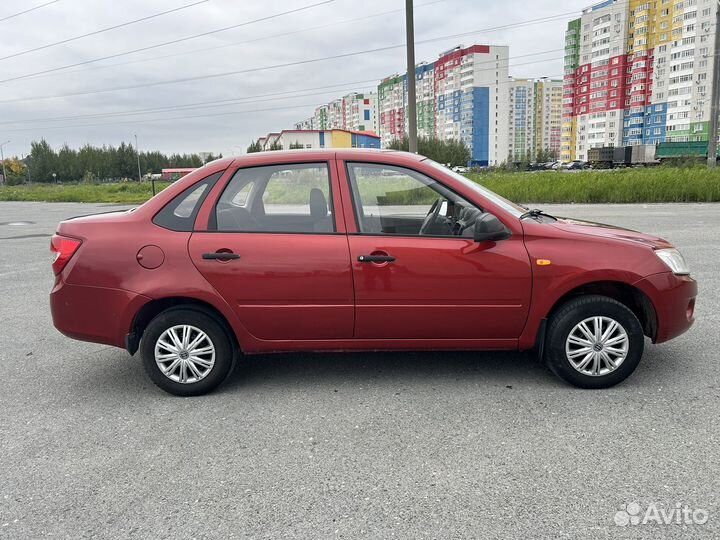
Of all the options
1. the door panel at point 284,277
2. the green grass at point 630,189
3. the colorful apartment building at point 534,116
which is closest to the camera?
the door panel at point 284,277

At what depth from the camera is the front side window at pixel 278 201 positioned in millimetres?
3893

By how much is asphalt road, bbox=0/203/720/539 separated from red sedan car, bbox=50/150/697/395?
34 cm

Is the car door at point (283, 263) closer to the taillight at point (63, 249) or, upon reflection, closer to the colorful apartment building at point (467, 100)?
the taillight at point (63, 249)

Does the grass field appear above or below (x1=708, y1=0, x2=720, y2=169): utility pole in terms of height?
below

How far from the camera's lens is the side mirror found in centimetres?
364

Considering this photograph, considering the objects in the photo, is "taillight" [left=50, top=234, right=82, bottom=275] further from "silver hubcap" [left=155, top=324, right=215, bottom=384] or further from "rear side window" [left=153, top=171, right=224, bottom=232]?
"silver hubcap" [left=155, top=324, right=215, bottom=384]

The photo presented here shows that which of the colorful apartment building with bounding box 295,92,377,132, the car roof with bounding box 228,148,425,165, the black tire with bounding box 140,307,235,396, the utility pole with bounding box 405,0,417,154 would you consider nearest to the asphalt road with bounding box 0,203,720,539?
the black tire with bounding box 140,307,235,396

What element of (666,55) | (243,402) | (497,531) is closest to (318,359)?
(243,402)

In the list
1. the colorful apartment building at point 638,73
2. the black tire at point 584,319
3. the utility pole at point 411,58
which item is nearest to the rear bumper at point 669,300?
the black tire at point 584,319

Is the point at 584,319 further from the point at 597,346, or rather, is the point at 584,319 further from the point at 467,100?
the point at 467,100

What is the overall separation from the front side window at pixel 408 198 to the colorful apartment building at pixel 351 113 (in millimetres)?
124727

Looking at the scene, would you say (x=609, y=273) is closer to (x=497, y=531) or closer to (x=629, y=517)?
(x=629, y=517)

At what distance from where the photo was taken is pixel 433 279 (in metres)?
3.74

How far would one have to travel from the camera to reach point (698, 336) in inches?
195
